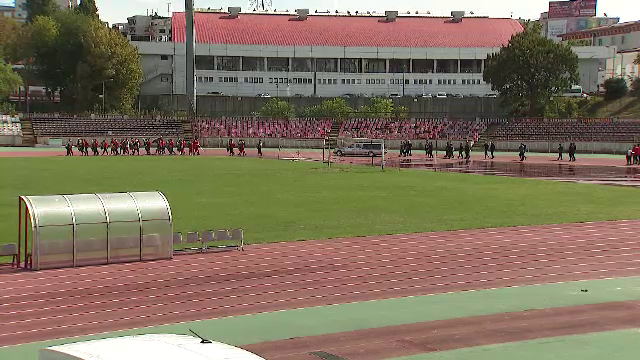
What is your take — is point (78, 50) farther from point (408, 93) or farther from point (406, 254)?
point (406, 254)

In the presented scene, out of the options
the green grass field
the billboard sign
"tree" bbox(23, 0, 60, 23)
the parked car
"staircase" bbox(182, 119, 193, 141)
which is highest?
the billboard sign

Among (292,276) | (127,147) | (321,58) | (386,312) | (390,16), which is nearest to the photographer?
(386,312)

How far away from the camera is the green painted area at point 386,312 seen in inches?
609

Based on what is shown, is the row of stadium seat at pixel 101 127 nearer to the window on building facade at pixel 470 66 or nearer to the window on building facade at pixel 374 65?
the window on building facade at pixel 374 65

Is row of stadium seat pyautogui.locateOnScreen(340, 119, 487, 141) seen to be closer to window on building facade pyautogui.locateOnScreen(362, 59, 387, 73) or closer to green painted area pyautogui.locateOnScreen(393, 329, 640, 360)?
window on building facade pyautogui.locateOnScreen(362, 59, 387, 73)

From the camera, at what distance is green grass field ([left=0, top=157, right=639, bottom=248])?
2911 cm

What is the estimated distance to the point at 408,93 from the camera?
382ft

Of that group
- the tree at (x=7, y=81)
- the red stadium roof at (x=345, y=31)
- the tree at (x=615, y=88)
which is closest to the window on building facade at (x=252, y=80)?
the red stadium roof at (x=345, y=31)

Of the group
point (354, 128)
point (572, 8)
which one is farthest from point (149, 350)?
point (572, 8)

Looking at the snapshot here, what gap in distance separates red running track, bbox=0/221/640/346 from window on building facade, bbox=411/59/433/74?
9272cm

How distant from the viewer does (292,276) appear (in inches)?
808

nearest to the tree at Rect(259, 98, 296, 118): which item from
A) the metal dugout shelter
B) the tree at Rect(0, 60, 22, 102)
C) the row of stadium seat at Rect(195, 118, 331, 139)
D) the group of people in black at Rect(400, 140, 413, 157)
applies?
the row of stadium seat at Rect(195, 118, 331, 139)

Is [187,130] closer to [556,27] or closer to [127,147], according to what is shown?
[127,147]

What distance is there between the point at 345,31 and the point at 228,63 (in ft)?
A: 61.7
